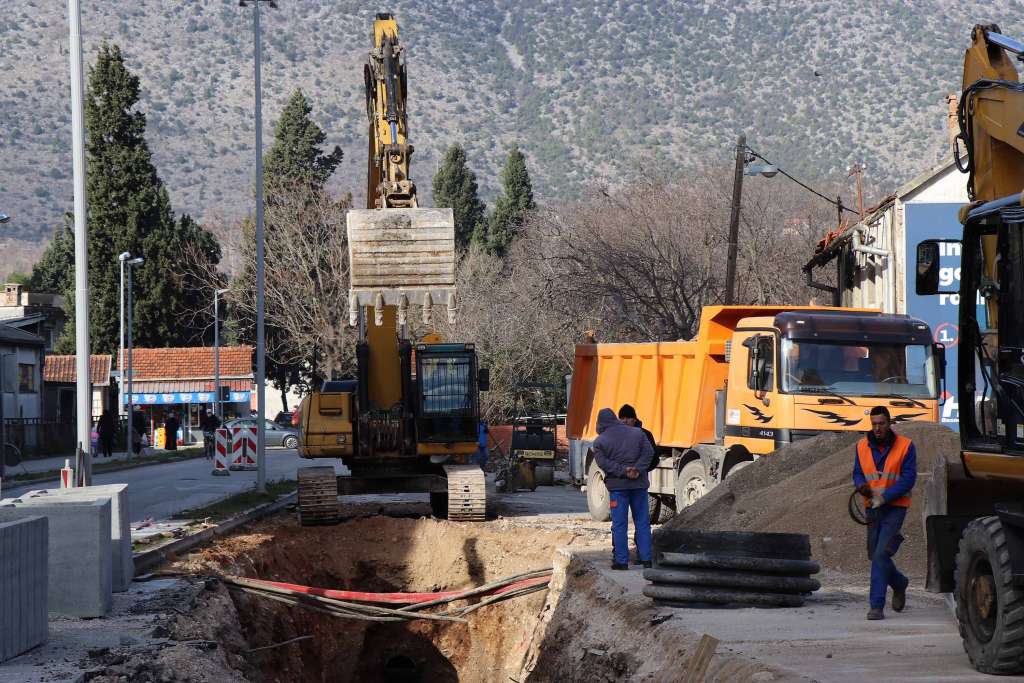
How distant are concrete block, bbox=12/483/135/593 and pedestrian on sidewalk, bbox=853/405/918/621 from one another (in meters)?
7.36

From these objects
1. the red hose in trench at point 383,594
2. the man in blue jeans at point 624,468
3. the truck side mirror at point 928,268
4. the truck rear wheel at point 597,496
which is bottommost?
the red hose in trench at point 383,594

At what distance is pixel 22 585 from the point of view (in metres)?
11.2

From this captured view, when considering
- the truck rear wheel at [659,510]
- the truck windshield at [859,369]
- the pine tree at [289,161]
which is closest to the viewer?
the truck windshield at [859,369]

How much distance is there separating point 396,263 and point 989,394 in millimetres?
12298

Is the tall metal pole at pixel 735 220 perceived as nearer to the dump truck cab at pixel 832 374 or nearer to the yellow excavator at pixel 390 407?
the yellow excavator at pixel 390 407

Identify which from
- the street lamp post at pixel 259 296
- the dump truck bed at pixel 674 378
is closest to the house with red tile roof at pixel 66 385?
the street lamp post at pixel 259 296

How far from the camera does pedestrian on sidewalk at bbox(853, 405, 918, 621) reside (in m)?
12.1

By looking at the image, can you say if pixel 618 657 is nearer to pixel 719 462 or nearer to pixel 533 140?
pixel 719 462

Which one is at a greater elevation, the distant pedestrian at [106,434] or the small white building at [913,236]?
the small white building at [913,236]

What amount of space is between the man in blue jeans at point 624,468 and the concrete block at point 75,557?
210 inches

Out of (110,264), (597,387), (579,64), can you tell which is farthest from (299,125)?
(579,64)

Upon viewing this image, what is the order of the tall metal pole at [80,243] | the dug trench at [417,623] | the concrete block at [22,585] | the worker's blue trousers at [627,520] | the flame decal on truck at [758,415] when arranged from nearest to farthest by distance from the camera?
the concrete block at [22,585] → the dug trench at [417,623] → the worker's blue trousers at [627,520] → the tall metal pole at [80,243] → the flame decal on truck at [758,415]

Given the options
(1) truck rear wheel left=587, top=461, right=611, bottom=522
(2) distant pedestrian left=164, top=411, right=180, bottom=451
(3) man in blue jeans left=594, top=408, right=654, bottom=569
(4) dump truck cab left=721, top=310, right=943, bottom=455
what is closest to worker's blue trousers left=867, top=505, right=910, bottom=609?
(3) man in blue jeans left=594, top=408, right=654, bottom=569

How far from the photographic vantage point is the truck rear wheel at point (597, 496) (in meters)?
24.8
